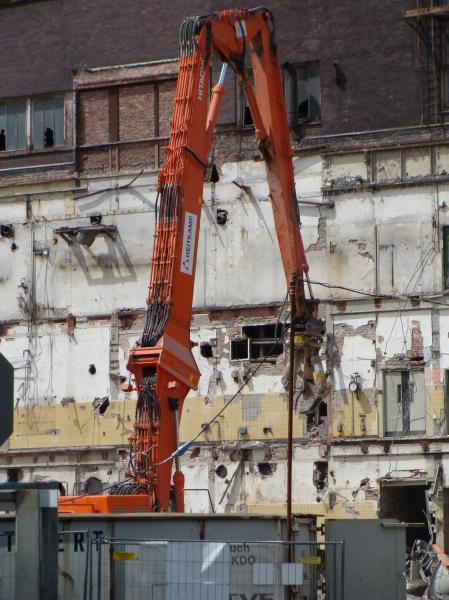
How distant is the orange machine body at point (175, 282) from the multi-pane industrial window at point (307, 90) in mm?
6043

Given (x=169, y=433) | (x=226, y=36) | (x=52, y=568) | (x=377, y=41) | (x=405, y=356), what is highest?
(x=377, y=41)

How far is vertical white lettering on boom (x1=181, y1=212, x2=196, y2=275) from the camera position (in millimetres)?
21766

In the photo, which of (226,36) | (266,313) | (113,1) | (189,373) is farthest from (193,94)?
(113,1)

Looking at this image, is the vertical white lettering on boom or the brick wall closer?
the vertical white lettering on boom

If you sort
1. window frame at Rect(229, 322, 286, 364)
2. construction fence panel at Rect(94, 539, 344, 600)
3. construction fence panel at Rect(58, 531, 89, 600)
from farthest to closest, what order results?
window frame at Rect(229, 322, 286, 364) → construction fence panel at Rect(58, 531, 89, 600) → construction fence panel at Rect(94, 539, 344, 600)

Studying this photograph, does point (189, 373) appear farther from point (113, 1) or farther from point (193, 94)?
point (113, 1)

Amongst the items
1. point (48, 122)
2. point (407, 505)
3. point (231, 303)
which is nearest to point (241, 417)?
point (231, 303)

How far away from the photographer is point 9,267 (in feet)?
113

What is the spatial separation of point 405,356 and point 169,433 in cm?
1100

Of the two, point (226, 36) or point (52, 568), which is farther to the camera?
point (226, 36)

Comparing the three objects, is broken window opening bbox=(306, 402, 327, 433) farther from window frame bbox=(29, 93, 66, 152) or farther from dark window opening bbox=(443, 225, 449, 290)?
window frame bbox=(29, 93, 66, 152)

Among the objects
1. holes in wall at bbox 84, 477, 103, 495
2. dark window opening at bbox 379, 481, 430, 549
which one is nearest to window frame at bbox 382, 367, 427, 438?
dark window opening at bbox 379, 481, 430, 549

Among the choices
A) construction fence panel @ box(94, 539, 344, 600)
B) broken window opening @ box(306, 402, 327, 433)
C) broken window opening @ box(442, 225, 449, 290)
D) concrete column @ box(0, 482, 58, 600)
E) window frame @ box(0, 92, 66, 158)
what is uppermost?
window frame @ box(0, 92, 66, 158)

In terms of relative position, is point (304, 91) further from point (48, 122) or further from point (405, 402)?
point (405, 402)
